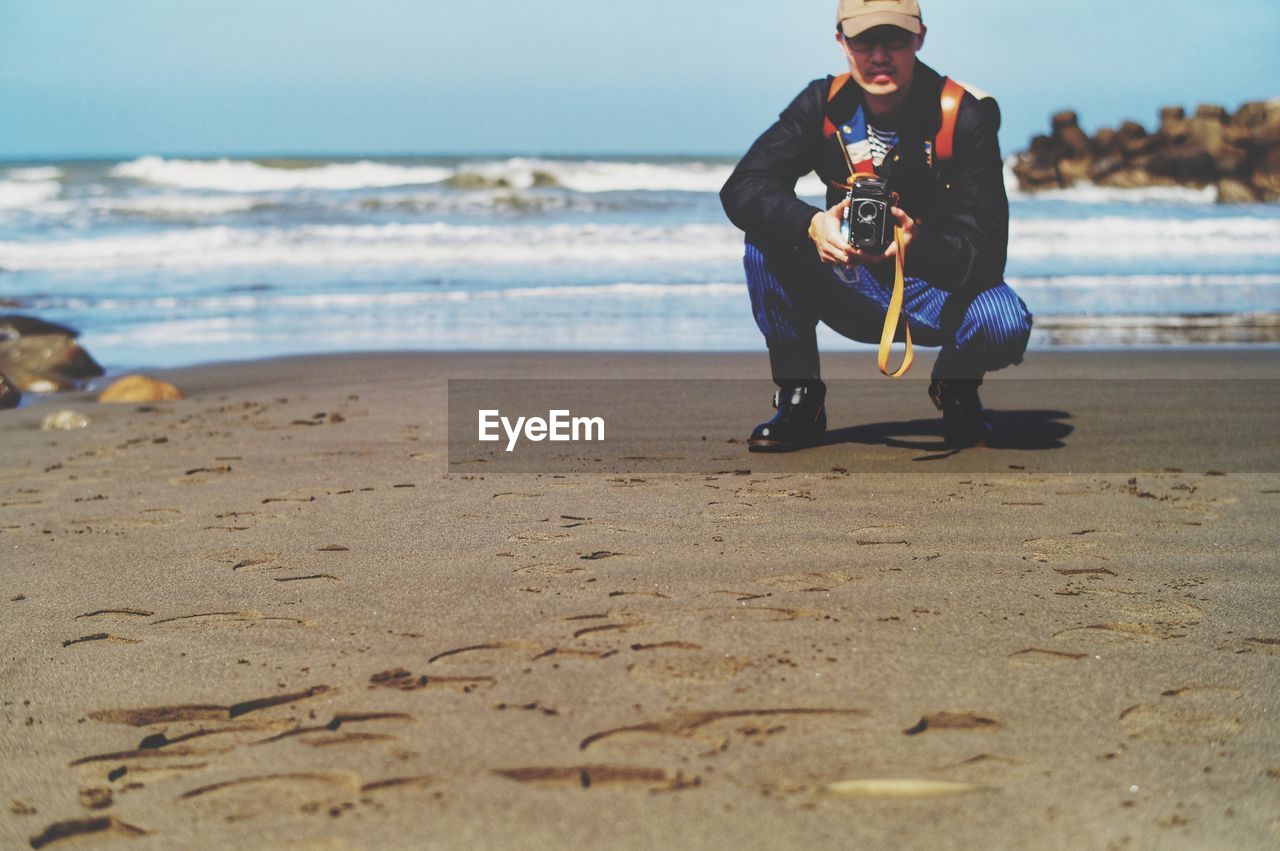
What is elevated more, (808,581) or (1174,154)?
(1174,154)

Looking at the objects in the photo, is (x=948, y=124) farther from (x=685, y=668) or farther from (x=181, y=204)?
(x=181, y=204)

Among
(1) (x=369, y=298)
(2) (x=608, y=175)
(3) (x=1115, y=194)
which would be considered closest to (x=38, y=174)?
(2) (x=608, y=175)

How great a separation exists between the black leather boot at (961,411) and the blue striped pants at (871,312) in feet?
0.14

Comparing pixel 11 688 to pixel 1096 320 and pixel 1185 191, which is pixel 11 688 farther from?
pixel 1185 191

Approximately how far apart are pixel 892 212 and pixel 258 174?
3183cm

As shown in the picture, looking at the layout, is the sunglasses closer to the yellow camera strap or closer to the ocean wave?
the yellow camera strap

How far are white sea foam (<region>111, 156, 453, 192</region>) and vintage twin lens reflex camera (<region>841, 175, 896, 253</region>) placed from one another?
92.5 feet

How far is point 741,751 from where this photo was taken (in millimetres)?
1922

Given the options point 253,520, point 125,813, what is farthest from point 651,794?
point 253,520

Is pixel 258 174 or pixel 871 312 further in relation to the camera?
pixel 258 174

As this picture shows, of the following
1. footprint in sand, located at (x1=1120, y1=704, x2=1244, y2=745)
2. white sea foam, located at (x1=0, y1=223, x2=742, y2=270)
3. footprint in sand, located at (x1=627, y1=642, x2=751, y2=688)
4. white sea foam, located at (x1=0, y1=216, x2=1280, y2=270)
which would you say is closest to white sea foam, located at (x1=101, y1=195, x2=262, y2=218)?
white sea foam, located at (x1=0, y1=223, x2=742, y2=270)

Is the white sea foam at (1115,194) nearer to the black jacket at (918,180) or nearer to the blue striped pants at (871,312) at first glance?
the blue striped pants at (871,312)

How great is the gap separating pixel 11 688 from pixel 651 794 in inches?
51.2

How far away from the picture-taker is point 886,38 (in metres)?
3.85
